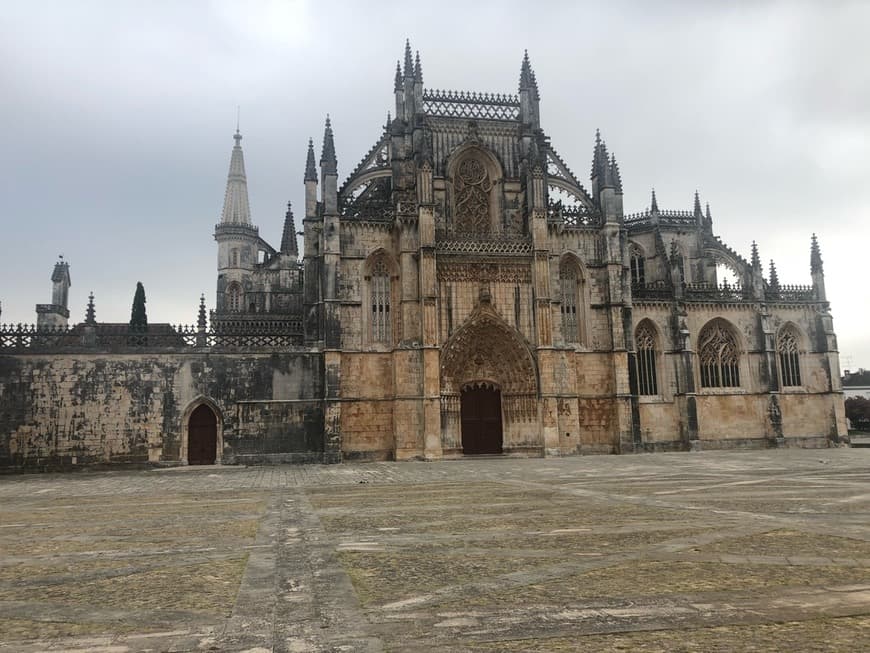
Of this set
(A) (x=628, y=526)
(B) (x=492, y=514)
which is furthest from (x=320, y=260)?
(A) (x=628, y=526)

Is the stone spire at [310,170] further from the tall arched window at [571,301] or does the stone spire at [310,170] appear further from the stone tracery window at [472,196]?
the tall arched window at [571,301]

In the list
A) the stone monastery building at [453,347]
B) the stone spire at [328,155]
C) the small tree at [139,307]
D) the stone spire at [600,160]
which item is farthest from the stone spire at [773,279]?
the small tree at [139,307]

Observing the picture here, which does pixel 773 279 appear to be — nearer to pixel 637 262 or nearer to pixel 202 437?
pixel 637 262

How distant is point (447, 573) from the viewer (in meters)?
6.89

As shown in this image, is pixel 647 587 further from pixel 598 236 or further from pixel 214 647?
pixel 598 236

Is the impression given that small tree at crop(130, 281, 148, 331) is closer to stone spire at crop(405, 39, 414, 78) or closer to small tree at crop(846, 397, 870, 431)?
stone spire at crop(405, 39, 414, 78)

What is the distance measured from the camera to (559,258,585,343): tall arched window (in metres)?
34.5

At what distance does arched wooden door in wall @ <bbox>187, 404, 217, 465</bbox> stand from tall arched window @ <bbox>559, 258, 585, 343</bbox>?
17917 millimetres

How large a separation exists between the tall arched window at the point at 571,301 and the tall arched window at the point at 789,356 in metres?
13.0

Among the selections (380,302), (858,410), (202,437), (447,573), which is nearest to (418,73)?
(380,302)

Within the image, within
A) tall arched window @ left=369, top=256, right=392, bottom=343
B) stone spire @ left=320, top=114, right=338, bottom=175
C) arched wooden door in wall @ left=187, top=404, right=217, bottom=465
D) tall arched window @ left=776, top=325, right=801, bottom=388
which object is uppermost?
stone spire @ left=320, top=114, right=338, bottom=175

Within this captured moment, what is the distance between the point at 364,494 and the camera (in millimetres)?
15750

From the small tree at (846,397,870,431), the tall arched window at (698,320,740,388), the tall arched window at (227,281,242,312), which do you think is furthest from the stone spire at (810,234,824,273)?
the tall arched window at (227,281,242,312)

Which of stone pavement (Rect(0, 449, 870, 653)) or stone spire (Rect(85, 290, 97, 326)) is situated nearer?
stone pavement (Rect(0, 449, 870, 653))
